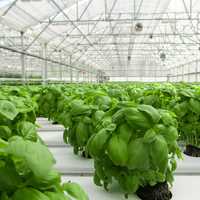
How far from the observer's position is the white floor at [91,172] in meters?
1.26

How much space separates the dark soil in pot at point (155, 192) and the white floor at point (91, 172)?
3cm

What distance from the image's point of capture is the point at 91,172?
61.7 inches

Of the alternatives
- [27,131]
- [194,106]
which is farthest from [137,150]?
[194,106]

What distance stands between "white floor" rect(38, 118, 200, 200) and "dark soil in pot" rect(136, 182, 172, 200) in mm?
31

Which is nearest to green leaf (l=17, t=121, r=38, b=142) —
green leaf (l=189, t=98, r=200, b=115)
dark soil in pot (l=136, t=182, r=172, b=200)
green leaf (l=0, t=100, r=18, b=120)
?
green leaf (l=0, t=100, r=18, b=120)

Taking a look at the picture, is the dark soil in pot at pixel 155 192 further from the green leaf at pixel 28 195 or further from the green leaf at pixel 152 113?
the green leaf at pixel 28 195

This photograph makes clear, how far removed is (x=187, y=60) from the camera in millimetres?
25078

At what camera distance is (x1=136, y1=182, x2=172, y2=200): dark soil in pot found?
3.93 feet

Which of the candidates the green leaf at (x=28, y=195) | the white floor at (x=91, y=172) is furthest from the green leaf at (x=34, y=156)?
the white floor at (x=91, y=172)

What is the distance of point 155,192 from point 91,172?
441 mm

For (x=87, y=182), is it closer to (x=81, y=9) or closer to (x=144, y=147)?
(x=144, y=147)

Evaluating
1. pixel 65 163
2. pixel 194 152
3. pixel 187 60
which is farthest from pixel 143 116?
pixel 187 60

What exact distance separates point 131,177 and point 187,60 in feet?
82.2

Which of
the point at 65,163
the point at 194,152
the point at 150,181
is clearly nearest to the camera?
the point at 150,181
